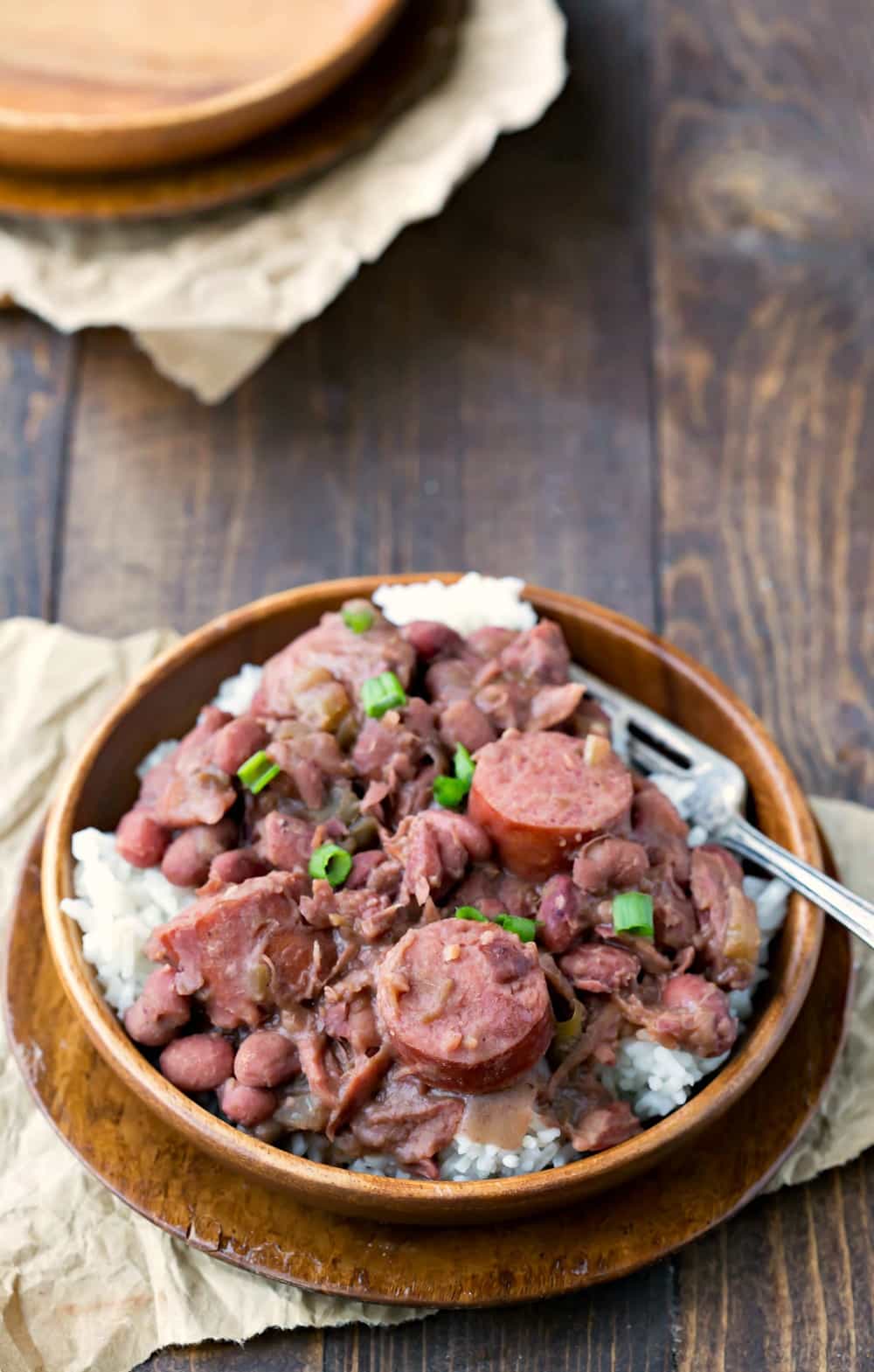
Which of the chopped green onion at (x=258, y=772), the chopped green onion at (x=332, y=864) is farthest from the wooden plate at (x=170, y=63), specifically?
the chopped green onion at (x=332, y=864)

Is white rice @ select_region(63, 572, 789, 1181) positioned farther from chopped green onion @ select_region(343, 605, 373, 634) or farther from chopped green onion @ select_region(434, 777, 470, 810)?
chopped green onion @ select_region(434, 777, 470, 810)

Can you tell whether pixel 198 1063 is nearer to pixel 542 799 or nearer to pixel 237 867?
pixel 237 867

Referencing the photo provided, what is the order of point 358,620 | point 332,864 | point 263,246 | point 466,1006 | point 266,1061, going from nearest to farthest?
point 466,1006 → point 266,1061 → point 332,864 → point 358,620 → point 263,246

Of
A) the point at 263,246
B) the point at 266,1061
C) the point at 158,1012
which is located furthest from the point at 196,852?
the point at 263,246

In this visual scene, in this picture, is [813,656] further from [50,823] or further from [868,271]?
[50,823]

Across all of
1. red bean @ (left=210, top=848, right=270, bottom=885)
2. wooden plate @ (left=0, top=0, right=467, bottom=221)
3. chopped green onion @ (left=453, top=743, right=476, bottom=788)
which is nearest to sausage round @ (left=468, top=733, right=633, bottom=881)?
chopped green onion @ (left=453, top=743, right=476, bottom=788)

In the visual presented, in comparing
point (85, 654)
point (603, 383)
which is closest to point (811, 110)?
point (603, 383)
